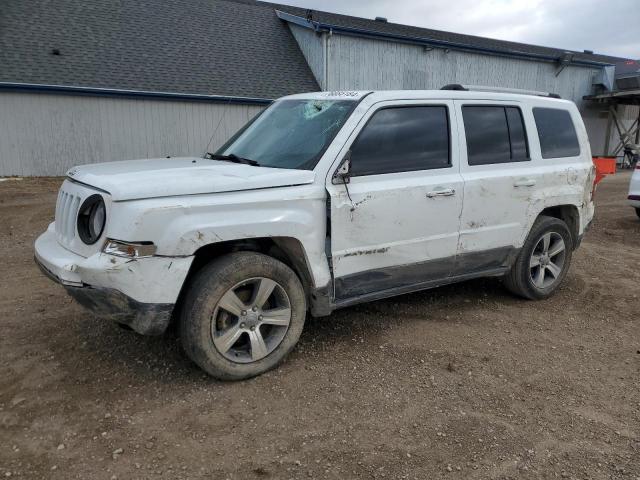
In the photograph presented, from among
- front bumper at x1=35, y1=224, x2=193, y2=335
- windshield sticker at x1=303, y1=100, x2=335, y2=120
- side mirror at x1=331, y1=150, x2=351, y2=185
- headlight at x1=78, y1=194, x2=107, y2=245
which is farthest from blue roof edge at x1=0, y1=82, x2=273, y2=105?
front bumper at x1=35, y1=224, x2=193, y2=335

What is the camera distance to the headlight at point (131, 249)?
293 centimetres

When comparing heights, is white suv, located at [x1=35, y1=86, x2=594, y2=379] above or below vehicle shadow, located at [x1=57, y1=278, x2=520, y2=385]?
above

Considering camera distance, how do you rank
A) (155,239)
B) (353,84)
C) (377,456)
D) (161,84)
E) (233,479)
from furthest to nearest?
(353,84)
(161,84)
(155,239)
(377,456)
(233,479)

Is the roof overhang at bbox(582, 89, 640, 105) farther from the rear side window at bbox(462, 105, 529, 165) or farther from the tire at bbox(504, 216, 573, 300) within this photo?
the rear side window at bbox(462, 105, 529, 165)

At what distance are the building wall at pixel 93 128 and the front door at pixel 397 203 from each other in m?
13.0

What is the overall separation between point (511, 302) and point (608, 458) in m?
2.39

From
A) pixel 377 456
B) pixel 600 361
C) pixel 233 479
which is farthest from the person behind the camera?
pixel 600 361

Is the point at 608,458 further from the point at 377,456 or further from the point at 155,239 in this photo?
the point at 155,239

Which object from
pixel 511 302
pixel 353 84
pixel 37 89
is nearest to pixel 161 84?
pixel 37 89

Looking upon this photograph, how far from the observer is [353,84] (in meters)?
19.1

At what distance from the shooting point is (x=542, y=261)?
5035mm

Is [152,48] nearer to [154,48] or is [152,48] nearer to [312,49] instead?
[154,48]

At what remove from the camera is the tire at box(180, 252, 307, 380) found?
3.19 meters

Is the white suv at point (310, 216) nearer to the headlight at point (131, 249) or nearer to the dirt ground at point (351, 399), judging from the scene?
the headlight at point (131, 249)
